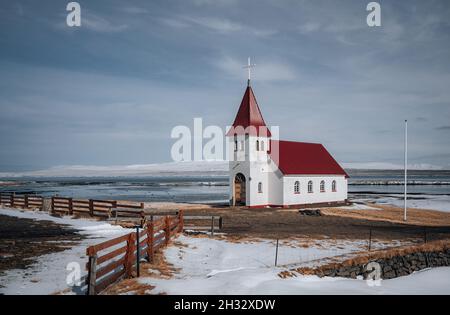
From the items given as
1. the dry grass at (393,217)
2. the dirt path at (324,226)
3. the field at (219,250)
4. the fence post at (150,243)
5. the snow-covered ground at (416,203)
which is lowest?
the snow-covered ground at (416,203)

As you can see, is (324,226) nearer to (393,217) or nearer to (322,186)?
(393,217)

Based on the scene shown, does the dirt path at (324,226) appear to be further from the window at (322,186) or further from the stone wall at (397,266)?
the window at (322,186)

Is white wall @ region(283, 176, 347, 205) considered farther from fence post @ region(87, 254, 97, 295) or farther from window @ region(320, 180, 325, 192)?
fence post @ region(87, 254, 97, 295)

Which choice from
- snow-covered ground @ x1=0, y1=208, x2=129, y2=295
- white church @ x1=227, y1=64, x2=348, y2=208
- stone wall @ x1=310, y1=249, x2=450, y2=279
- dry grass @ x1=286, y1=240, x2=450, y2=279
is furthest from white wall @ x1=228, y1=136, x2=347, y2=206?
stone wall @ x1=310, y1=249, x2=450, y2=279

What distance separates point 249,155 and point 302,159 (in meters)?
7.85

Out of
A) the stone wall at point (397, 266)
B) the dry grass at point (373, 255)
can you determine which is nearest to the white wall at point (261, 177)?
the dry grass at point (373, 255)

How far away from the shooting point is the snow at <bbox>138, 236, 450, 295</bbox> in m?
10.3

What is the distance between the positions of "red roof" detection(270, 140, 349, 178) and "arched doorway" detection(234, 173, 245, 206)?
387 cm

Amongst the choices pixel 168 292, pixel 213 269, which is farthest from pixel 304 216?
pixel 168 292

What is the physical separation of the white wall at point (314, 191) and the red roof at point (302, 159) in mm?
619

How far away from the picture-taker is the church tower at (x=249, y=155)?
37.0m

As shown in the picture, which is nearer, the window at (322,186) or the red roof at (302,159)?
the red roof at (302,159)

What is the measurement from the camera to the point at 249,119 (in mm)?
37000
